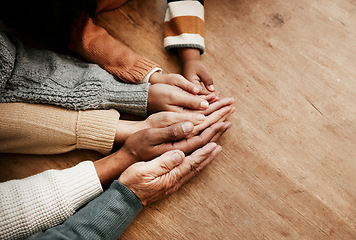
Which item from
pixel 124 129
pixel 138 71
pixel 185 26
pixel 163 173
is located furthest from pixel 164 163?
pixel 185 26

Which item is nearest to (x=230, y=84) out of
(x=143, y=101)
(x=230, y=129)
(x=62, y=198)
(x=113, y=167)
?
(x=230, y=129)

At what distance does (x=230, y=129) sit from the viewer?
0.76 m

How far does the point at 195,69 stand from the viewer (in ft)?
2.50

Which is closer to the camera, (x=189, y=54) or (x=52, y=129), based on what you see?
(x=52, y=129)

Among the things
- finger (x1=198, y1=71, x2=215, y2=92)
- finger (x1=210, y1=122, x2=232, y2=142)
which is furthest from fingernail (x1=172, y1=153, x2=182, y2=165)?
finger (x1=198, y1=71, x2=215, y2=92)

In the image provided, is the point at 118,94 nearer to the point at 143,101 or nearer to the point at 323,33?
the point at 143,101

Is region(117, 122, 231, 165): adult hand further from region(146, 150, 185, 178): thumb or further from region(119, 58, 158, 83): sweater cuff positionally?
region(119, 58, 158, 83): sweater cuff

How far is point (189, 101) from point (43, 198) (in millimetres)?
442

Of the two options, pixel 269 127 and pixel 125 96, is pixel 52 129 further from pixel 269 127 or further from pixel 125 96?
pixel 269 127

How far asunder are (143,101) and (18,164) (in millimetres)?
406

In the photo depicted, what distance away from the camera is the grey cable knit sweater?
0.67 meters

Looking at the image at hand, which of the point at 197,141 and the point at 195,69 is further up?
the point at 195,69

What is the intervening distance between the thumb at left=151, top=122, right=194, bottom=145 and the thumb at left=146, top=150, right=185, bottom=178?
4 cm

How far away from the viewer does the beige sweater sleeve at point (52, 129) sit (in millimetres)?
657
